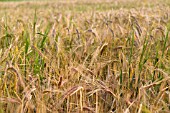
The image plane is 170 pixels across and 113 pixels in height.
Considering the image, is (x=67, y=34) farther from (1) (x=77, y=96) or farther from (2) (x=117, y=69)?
(1) (x=77, y=96)

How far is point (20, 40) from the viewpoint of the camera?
89.0 inches

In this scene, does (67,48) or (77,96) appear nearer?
(77,96)

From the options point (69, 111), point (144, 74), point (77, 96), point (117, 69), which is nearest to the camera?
point (69, 111)

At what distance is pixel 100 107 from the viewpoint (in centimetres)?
132

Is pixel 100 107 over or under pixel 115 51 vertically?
under

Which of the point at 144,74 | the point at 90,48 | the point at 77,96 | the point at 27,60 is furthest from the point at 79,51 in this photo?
the point at 77,96

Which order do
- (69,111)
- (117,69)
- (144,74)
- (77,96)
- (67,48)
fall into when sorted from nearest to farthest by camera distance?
(69,111) < (77,96) < (144,74) < (117,69) < (67,48)

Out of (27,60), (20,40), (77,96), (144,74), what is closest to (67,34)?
(20,40)

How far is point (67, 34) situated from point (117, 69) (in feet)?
2.38

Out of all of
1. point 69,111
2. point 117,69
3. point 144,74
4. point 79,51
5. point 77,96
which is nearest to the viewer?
point 69,111

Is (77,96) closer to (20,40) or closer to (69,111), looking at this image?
(69,111)

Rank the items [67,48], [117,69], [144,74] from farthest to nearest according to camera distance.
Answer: [67,48] → [117,69] → [144,74]

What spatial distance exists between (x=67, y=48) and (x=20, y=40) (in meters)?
0.37

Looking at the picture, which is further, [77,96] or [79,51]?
[79,51]
